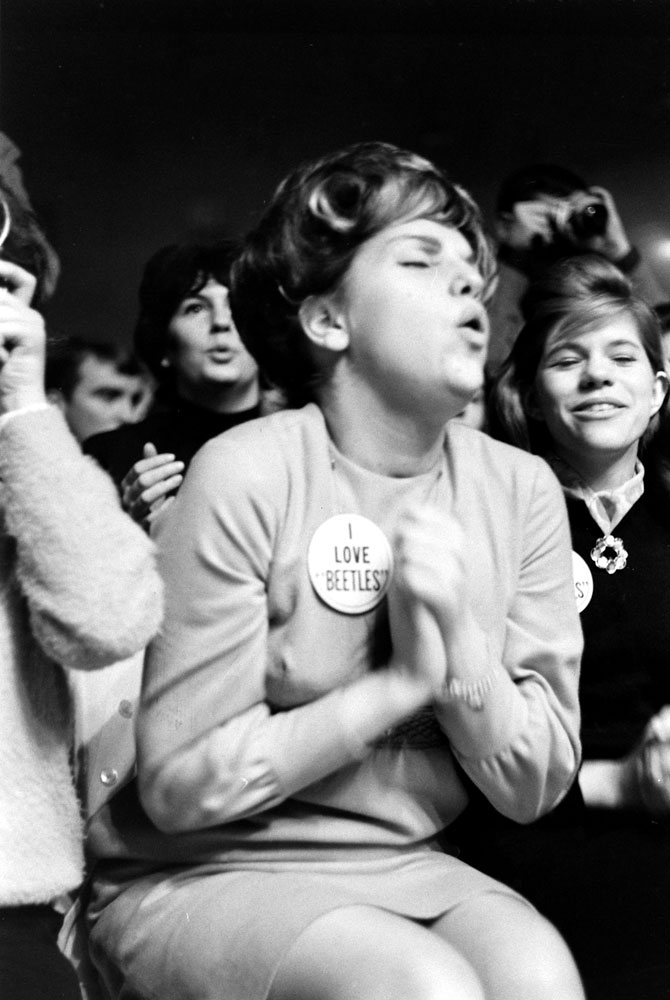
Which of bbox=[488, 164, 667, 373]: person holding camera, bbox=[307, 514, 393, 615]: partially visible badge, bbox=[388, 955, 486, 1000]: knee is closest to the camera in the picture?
bbox=[388, 955, 486, 1000]: knee

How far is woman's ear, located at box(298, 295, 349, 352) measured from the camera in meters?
0.91

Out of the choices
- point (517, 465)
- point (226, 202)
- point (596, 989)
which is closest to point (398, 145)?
point (226, 202)

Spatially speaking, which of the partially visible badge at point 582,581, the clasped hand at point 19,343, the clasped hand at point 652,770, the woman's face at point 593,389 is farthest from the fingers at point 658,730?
the clasped hand at point 19,343

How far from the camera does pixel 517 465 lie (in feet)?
3.10

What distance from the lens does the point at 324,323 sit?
918 mm

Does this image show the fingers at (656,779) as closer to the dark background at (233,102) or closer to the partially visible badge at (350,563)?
the partially visible badge at (350,563)

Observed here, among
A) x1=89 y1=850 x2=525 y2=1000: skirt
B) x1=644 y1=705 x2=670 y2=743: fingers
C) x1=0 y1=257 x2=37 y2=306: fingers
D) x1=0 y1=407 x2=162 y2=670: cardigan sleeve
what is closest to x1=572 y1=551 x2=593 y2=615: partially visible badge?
x1=644 y1=705 x2=670 y2=743: fingers

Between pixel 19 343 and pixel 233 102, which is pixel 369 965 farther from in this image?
pixel 233 102

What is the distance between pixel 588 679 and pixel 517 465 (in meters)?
0.18

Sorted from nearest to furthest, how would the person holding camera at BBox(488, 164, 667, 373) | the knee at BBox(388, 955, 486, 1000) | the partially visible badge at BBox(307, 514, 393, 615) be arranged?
the knee at BBox(388, 955, 486, 1000) → the partially visible badge at BBox(307, 514, 393, 615) → the person holding camera at BBox(488, 164, 667, 373)

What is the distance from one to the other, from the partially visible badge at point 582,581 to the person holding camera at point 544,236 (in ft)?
0.56

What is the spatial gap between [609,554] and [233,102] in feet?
1.52

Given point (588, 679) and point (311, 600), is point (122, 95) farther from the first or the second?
point (588, 679)

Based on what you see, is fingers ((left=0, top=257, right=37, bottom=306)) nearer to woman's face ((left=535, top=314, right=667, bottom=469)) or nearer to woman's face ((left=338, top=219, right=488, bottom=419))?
woman's face ((left=338, top=219, right=488, bottom=419))
